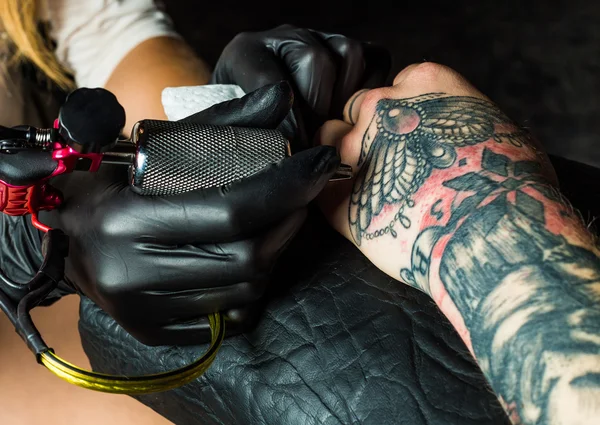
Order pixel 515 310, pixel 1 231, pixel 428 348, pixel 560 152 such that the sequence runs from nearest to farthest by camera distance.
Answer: pixel 515 310 < pixel 428 348 < pixel 1 231 < pixel 560 152

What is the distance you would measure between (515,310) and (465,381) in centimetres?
11

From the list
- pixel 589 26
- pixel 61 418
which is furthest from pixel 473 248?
pixel 589 26

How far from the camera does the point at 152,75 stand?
85 cm

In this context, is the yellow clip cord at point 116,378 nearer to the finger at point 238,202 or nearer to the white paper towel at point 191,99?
the finger at point 238,202

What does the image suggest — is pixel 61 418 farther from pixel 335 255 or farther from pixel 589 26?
pixel 589 26

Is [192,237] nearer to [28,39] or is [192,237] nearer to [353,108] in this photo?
[353,108]

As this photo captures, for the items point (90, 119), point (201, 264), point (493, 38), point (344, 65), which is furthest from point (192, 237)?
point (493, 38)

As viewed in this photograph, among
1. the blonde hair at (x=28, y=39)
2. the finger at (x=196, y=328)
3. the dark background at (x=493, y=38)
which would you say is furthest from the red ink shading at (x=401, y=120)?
the dark background at (x=493, y=38)

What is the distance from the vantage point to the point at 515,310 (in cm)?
42

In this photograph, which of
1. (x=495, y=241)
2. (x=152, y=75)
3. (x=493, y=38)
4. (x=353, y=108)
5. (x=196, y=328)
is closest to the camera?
(x=495, y=241)

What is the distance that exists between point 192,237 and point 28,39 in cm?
56

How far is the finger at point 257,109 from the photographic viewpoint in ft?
1.92

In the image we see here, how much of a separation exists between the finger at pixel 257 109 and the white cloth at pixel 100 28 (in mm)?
397

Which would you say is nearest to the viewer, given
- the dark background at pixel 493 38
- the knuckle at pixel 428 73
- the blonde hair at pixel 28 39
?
the knuckle at pixel 428 73
